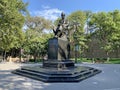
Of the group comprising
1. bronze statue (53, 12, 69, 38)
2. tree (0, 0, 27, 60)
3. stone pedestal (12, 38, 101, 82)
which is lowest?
stone pedestal (12, 38, 101, 82)

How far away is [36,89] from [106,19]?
32965 mm

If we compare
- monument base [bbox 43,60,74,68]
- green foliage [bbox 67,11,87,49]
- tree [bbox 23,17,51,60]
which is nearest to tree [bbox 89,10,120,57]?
green foliage [bbox 67,11,87,49]

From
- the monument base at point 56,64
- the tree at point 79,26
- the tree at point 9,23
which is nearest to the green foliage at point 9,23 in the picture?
the tree at point 9,23

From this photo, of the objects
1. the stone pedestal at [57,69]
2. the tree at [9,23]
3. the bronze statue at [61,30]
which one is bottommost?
the stone pedestal at [57,69]

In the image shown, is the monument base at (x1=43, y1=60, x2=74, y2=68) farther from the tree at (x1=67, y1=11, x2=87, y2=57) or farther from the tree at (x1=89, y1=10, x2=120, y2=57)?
the tree at (x1=67, y1=11, x2=87, y2=57)

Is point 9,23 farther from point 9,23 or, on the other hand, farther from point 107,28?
point 107,28

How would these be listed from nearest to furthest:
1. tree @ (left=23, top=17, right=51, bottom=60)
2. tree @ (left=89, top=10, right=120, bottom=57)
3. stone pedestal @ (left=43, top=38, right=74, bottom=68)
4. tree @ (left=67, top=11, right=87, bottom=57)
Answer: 1. stone pedestal @ (left=43, top=38, right=74, bottom=68)
2. tree @ (left=23, top=17, right=51, bottom=60)
3. tree @ (left=89, top=10, right=120, bottom=57)
4. tree @ (left=67, top=11, right=87, bottom=57)

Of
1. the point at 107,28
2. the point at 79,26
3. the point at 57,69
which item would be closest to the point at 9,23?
the point at 57,69

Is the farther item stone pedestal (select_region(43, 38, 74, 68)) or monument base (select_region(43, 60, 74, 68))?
stone pedestal (select_region(43, 38, 74, 68))

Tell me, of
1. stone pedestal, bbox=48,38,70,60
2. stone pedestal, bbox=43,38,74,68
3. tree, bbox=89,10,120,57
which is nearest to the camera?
stone pedestal, bbox=43,38,74,68

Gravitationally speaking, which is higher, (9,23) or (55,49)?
(9,23)

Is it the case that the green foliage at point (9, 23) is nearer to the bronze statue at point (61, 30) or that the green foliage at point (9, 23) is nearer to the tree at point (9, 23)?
the tree at point (9, 23)

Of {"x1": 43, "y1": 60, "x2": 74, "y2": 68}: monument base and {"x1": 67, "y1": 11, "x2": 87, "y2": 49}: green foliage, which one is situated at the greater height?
{"x1": 67, "y1": 11, "x2": 87, "y2": 49}: green foliage

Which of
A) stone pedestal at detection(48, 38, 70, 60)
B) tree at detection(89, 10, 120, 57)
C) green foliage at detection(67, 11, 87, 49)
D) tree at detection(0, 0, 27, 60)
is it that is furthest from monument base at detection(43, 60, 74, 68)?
green foliage at detection(67, 11, 87, 49)
